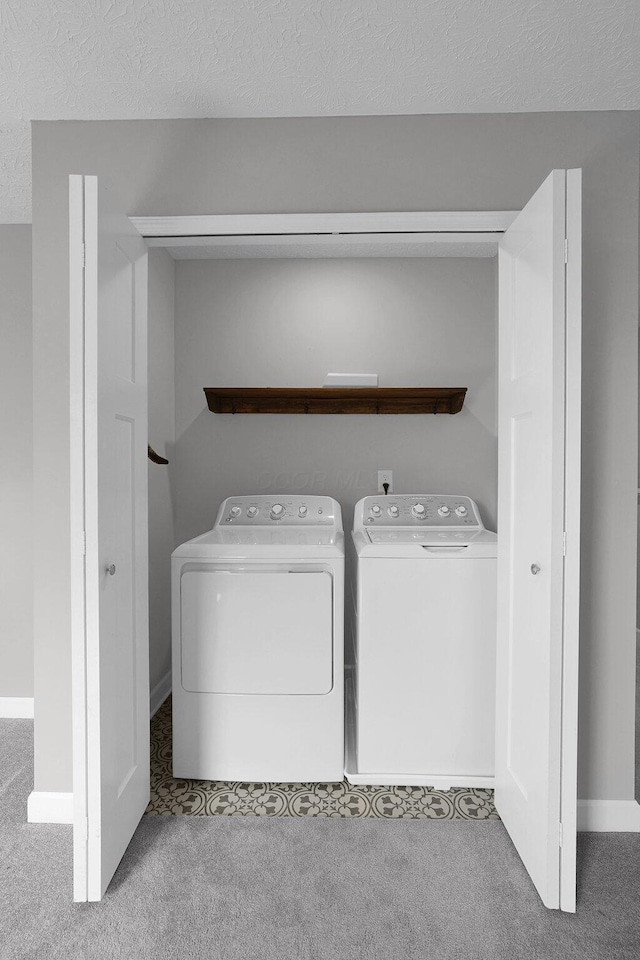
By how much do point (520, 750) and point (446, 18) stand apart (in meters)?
2.08

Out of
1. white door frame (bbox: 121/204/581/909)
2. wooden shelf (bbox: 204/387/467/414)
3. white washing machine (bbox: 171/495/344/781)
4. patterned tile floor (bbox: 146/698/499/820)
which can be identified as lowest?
patterned tile floor (bbox: 146/698/499/820)

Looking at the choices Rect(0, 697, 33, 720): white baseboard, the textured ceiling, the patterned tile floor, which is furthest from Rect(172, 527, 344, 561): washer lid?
the textured ceiling

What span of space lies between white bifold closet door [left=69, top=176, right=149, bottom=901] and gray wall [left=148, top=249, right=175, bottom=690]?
915 millimetres

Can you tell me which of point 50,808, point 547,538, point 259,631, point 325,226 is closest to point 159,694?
point 50,808

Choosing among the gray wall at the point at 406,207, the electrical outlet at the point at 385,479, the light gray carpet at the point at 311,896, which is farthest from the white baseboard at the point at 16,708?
the electrical outlet at the point at 385,479

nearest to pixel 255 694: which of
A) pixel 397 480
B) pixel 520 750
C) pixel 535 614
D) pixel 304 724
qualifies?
pixel 304 724

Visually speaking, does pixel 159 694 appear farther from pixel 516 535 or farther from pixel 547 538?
pixel 547 538

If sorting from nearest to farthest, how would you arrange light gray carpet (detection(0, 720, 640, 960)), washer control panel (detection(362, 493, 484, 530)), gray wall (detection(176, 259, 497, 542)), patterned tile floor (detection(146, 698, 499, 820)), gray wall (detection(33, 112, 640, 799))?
light gray carpet (detection(0, 720, 640, 960)) → gray wall (detection(33, 112, 640, 799)) → patterned tile floor (detection(146, 698, 499, 820)) → washer control panel (detection(362, 493, 484, 530)) → gray wall (detection(176, 259, 497, 542))

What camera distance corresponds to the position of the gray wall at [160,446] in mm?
2703

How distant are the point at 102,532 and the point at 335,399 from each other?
1713 mm

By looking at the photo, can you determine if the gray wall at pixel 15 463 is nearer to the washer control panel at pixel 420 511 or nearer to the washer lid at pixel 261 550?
the washer lid at pixel 261 550

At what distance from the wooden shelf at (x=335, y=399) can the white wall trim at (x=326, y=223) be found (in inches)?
40.1

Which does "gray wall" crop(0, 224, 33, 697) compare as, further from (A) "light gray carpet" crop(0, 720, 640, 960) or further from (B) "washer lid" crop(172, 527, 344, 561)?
(B) "washer lid" crop(172, 527, 344, 561)

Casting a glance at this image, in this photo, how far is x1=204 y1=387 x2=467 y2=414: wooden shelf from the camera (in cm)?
288
